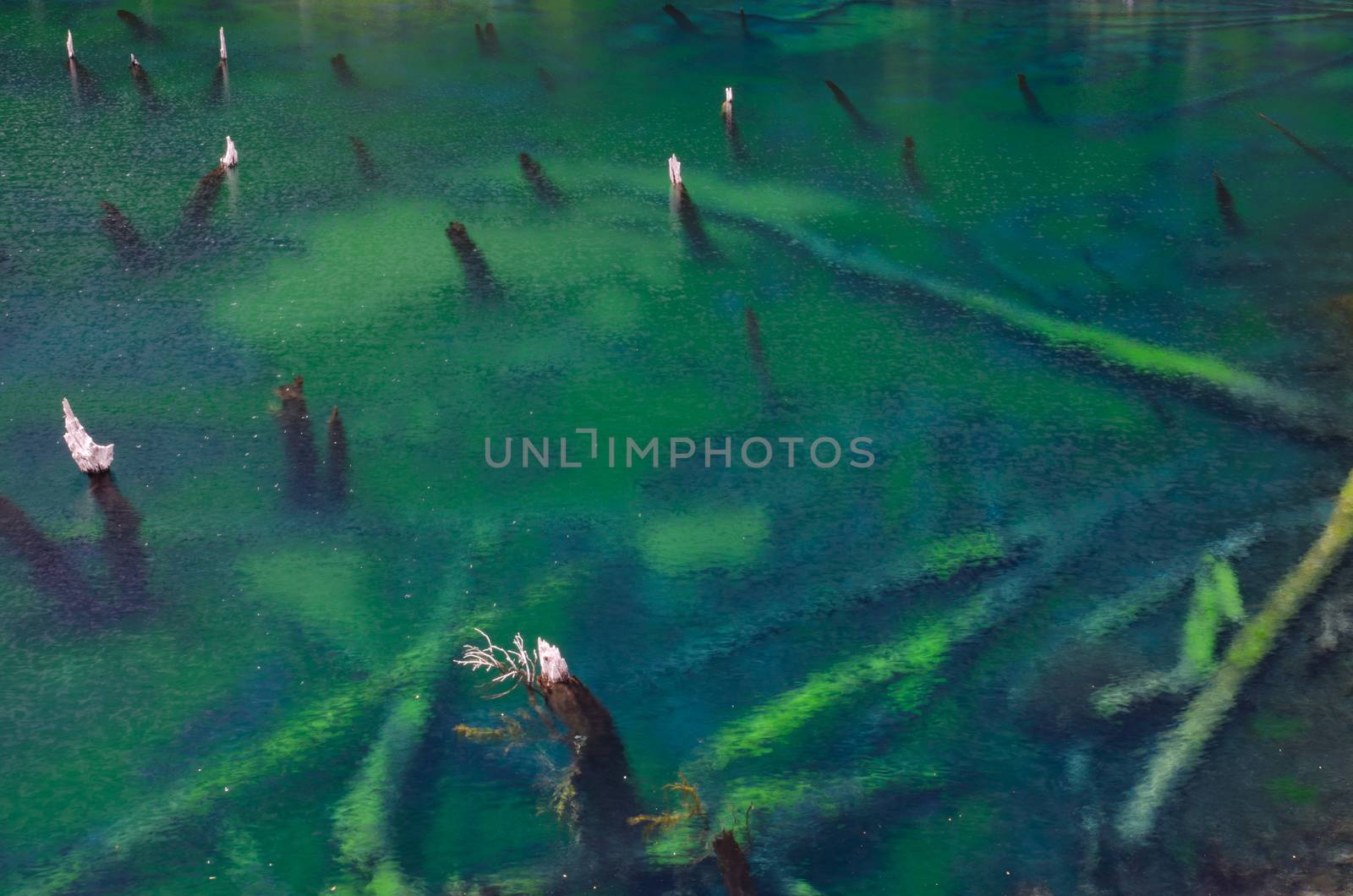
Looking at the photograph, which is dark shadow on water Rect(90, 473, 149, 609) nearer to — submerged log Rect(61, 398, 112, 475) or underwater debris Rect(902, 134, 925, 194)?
submerged log Rect(61, 398, 112, 475)

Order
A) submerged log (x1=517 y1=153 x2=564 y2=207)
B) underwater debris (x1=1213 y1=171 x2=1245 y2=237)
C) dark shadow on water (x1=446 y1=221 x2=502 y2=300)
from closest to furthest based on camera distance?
dark shadow on water (x1=446 y1=221 x2=502 y2=300)
underwater debris (x1=1213 y1=171 x2=1245 y2=237)
submerged log (x1=517 y1=153 x2=564 y2=207)

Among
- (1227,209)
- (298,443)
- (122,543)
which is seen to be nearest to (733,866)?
(122,543)

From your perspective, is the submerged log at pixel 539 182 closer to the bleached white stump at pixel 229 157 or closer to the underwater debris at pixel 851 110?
the bleached white stump at pixel 229 157

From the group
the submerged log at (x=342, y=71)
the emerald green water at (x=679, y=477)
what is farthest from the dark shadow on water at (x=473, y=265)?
the submerged log at (x=342, y=71)

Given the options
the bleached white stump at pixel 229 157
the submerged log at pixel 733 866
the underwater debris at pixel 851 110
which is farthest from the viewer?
the underwater debris at pixel 851 110

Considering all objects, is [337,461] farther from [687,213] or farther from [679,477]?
[687,213]

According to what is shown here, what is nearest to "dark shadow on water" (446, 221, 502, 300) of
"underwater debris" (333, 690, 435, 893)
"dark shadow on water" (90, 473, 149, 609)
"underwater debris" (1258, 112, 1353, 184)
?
"dark shadow on water" (90, 473, 149, 609)

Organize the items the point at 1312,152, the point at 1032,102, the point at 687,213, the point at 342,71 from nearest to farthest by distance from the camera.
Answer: the point at 687,213 < the point at 1312,152 < the point at 1032,102 < the point at 342,71
